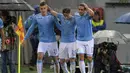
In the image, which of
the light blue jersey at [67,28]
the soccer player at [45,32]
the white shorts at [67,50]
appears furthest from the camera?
the white shorts at [67,50]

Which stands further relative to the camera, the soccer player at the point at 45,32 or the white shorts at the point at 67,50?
the white shorts at the point at 67,50

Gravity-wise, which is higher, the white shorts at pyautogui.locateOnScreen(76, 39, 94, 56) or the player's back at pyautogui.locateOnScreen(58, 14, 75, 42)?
the player's back at pyautogui.locateOnScreen(58, 14, 75, 42)

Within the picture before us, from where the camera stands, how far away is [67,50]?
14805mm

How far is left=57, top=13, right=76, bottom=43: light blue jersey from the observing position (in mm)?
14617

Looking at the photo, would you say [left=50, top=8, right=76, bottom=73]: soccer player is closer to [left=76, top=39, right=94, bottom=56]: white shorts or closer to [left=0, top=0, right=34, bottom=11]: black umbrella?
[left=76, top=39, right=94, bottom=56]: white shorts

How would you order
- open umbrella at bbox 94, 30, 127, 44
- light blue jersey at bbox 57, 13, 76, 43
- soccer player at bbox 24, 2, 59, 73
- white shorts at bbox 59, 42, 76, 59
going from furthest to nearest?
open umbrella at bbox 94, 30, 127, 44, white shorts at bbox 59, 42, 76, 59, light blue jersey at bbox 57, 13, 76, 43, soccer player at bbox 24, 2, 59, 73

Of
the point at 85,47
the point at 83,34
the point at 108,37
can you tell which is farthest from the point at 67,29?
the point at 108,37

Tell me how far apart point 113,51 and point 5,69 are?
10.7 feet

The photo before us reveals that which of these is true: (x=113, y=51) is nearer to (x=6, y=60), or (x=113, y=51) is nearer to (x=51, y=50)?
(x=51, y=50)

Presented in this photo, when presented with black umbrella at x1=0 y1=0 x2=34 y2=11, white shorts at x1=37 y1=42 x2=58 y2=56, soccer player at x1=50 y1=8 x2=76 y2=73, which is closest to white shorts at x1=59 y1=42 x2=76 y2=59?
soccer player at x1=50 y1=8 x2=76 y2=73

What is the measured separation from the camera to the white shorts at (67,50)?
1476 cm

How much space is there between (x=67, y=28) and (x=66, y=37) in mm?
262

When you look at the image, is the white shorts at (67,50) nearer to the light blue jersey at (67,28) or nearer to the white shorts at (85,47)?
the light blue jersey at (67,28)

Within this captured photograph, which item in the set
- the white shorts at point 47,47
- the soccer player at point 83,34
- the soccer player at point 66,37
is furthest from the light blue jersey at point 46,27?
the soccer player at point 83,34
